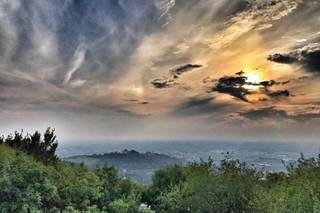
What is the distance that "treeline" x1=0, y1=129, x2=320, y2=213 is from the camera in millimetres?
25312

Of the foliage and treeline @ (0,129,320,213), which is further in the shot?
the foliage

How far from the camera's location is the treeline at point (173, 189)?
25312 millimetres

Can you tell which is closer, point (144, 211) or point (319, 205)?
point (319, 205)

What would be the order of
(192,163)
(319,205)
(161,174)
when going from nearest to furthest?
(319,205) < (192,163) < (161,174)

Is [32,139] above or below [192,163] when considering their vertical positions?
above

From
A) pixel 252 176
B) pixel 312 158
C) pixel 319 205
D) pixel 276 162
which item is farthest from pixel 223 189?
pixel 276 162

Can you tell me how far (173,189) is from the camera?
3591 centimetres

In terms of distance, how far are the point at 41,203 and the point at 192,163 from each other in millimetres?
16001

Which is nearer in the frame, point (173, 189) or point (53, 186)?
point (53, 186)

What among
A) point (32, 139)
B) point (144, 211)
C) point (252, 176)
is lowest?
point (144, 211)

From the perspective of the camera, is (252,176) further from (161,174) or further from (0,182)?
(0,182)

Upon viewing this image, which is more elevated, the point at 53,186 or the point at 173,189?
the point at 53,186

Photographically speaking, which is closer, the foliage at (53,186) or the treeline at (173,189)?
the treeline at (173,189)

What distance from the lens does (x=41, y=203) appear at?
2802cm
